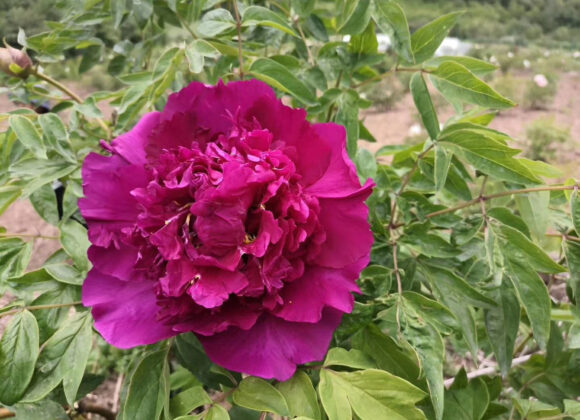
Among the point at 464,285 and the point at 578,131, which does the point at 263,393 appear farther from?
the point at 578,131

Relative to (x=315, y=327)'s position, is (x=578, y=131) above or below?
below

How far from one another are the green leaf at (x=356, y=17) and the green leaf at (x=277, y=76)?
7 cm

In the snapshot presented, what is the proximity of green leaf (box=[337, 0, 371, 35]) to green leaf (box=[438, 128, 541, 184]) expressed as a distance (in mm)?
143

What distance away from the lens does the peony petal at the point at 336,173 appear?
0.37 meters

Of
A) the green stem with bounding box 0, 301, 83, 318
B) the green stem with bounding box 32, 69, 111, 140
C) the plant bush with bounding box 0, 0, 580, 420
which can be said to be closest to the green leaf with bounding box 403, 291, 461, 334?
the plant bush with bounding box 0, 0, 580, 420

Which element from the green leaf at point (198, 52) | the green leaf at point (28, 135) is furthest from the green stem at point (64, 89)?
the green leaf at point (198, 52)

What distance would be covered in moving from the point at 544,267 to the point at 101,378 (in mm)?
484

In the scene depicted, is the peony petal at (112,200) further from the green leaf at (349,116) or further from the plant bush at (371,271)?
the green leaf at (349,116)

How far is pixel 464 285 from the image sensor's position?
46 cm

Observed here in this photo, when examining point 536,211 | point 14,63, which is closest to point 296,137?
point 536,211

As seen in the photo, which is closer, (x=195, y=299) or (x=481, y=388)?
(x=195, y=299)

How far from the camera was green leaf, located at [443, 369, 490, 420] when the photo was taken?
0.50 m

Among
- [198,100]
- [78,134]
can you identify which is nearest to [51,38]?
[78,134]

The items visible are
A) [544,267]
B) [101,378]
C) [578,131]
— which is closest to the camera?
[544,267]
